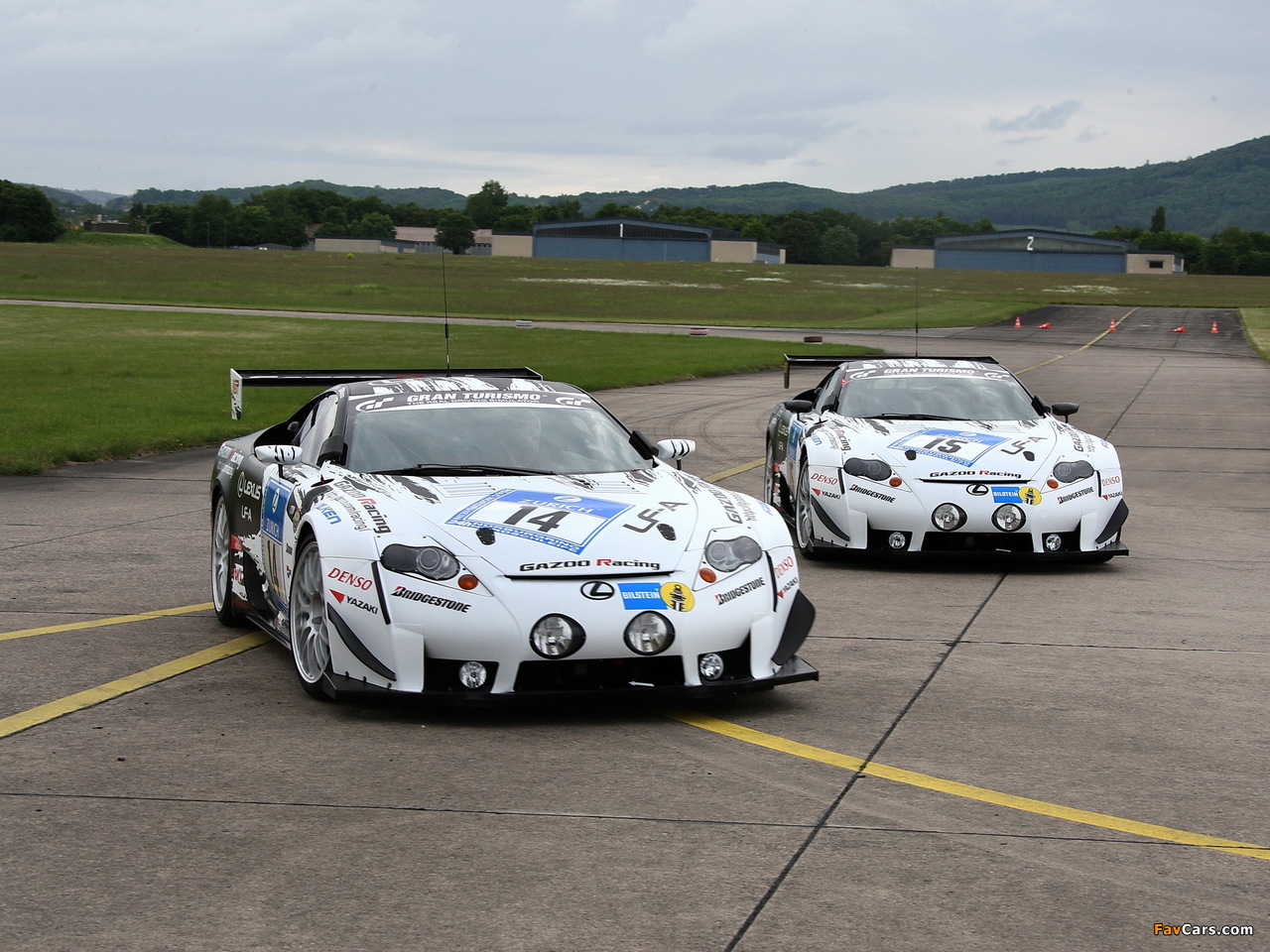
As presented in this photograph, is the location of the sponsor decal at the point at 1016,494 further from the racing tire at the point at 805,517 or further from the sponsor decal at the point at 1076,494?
the racing tire at the point at 805,517

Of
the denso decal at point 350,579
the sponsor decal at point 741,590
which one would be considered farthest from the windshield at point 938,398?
the denso decal at point 350,579

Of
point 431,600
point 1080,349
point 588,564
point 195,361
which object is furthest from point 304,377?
point 1080,349

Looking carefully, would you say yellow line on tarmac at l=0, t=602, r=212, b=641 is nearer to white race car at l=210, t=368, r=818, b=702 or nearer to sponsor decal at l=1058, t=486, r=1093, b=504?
white race car at l=210, t=368, r=818, b=702

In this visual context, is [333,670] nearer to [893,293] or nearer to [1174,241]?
[893,293]

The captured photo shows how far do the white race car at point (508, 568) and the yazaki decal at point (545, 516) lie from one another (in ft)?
0.04

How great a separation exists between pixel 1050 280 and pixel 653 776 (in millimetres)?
111842

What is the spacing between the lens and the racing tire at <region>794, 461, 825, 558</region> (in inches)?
400

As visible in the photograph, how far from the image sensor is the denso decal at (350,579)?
19.0 ft

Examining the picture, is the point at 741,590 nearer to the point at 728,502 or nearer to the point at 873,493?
the point at 728,502

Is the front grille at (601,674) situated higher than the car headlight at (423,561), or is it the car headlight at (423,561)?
the car headlight at (423,561)

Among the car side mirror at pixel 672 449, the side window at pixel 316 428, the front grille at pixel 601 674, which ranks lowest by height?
the front grille at pixel 601 674

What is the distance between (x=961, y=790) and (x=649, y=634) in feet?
4.59

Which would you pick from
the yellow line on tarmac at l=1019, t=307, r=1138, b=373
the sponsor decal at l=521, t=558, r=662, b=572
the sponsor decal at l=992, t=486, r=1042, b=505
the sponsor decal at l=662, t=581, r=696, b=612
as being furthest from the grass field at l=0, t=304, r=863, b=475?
the sponsor decal at l=662, t=581, r=696, b=612

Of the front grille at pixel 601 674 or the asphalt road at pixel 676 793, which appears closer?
the asphalt road at pixel 676 793
